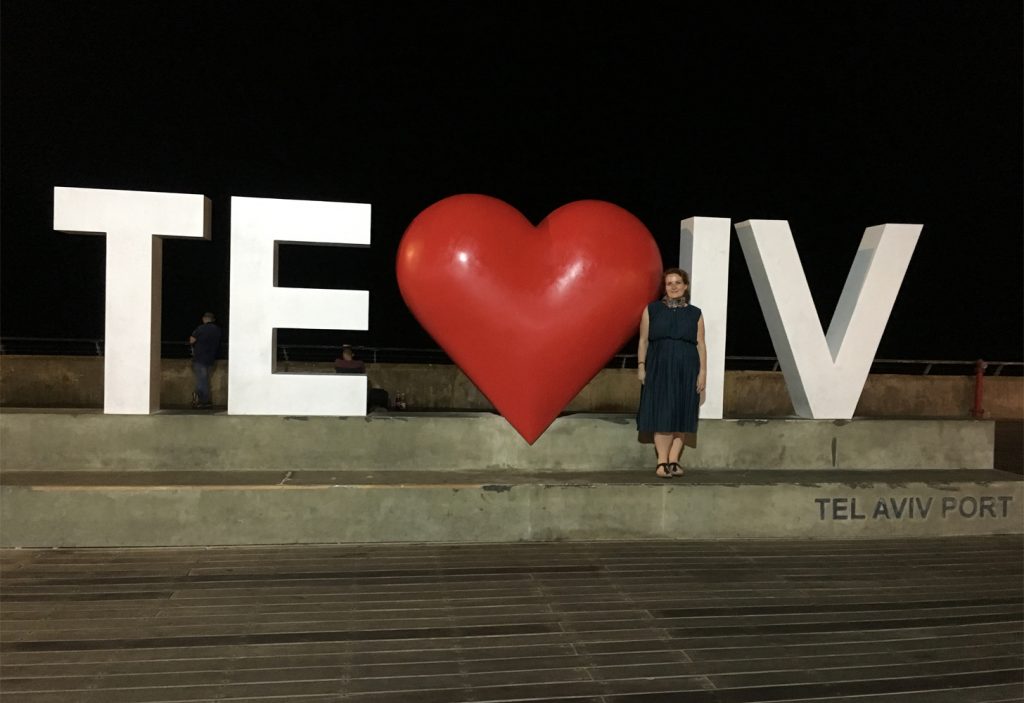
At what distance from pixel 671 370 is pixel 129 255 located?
12.3 feet

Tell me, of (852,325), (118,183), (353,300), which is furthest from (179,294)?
Result: (852,325)

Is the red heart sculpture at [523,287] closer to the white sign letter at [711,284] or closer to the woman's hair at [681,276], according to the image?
the woman's hair at [681,276]

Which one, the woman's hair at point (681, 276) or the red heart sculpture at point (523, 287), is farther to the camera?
the woman's hair at point (681, 276)

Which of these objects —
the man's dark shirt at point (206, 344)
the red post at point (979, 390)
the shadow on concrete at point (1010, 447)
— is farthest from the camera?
the red post at point (979, 390)

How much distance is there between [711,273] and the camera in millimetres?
5195

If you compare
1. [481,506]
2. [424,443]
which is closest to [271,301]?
[424,443]

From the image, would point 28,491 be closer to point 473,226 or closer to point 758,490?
point 473,226

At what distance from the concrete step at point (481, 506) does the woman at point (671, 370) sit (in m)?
0.31

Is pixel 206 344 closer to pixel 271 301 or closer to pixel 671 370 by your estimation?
pixel 271 301

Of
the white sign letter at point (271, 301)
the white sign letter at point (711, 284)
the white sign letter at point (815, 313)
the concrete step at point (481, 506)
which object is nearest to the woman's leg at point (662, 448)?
the concrete step at point (481, 506)

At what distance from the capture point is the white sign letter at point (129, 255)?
4.70 m

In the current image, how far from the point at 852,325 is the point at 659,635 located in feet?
10.7

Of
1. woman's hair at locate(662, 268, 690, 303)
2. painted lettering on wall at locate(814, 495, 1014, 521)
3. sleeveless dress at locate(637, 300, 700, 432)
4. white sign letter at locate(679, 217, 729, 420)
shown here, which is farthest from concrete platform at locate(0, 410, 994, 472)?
woman's hair at locate(662, 268, 690, 303)

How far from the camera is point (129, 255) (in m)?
4.73
